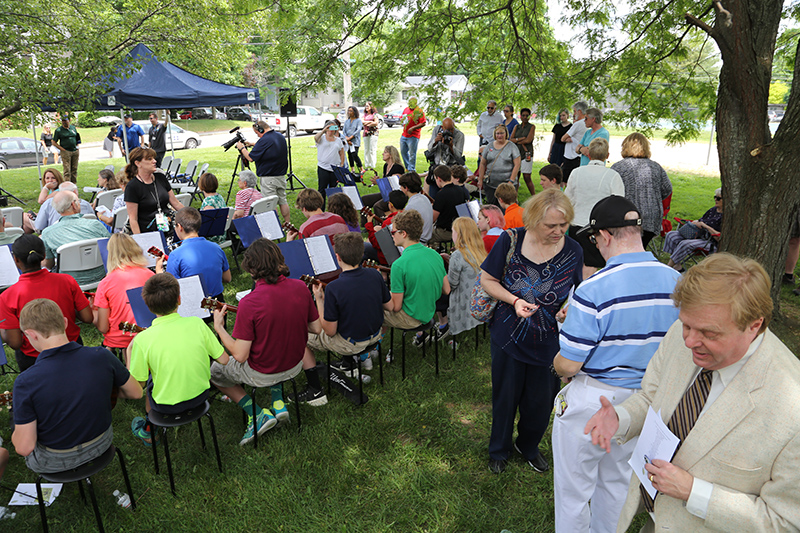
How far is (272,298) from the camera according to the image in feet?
11.6

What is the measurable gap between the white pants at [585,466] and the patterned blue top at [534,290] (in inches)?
21.4

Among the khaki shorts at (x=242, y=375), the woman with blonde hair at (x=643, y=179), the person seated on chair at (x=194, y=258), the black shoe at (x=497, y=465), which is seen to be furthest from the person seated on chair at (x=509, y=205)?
the person seated on chair at (x=194, y=258)

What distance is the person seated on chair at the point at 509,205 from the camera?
5613 mm

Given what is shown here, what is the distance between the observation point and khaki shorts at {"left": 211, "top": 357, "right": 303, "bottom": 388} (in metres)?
3.69

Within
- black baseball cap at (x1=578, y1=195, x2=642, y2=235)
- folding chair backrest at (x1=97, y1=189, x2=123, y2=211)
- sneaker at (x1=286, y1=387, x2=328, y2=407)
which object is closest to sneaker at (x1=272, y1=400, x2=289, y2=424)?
sneaker at (x1=286, y1=387, x2=328, y2=407)

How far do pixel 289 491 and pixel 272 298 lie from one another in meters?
1.29

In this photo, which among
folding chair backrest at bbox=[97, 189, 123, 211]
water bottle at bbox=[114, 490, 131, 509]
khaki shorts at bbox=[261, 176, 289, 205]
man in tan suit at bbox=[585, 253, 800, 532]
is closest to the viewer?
man in tan suit at bbox=[585, 253, 800, 532]

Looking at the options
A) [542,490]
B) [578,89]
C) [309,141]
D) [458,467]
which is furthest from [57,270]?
[309,141]

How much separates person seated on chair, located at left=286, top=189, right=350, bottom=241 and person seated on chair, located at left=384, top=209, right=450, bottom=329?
1.12 m

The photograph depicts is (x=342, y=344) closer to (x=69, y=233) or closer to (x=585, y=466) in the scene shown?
(x=585, y=466)

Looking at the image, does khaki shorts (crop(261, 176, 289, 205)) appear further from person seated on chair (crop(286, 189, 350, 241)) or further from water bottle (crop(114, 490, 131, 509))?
water bottle (crop(114, 490, 131, 509))

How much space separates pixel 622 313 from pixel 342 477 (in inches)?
88.6

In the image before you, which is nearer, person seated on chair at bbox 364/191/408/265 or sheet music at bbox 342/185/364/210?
person seated on chair at bbox 364/191/408/265

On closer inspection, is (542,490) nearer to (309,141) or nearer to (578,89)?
(578,89)
